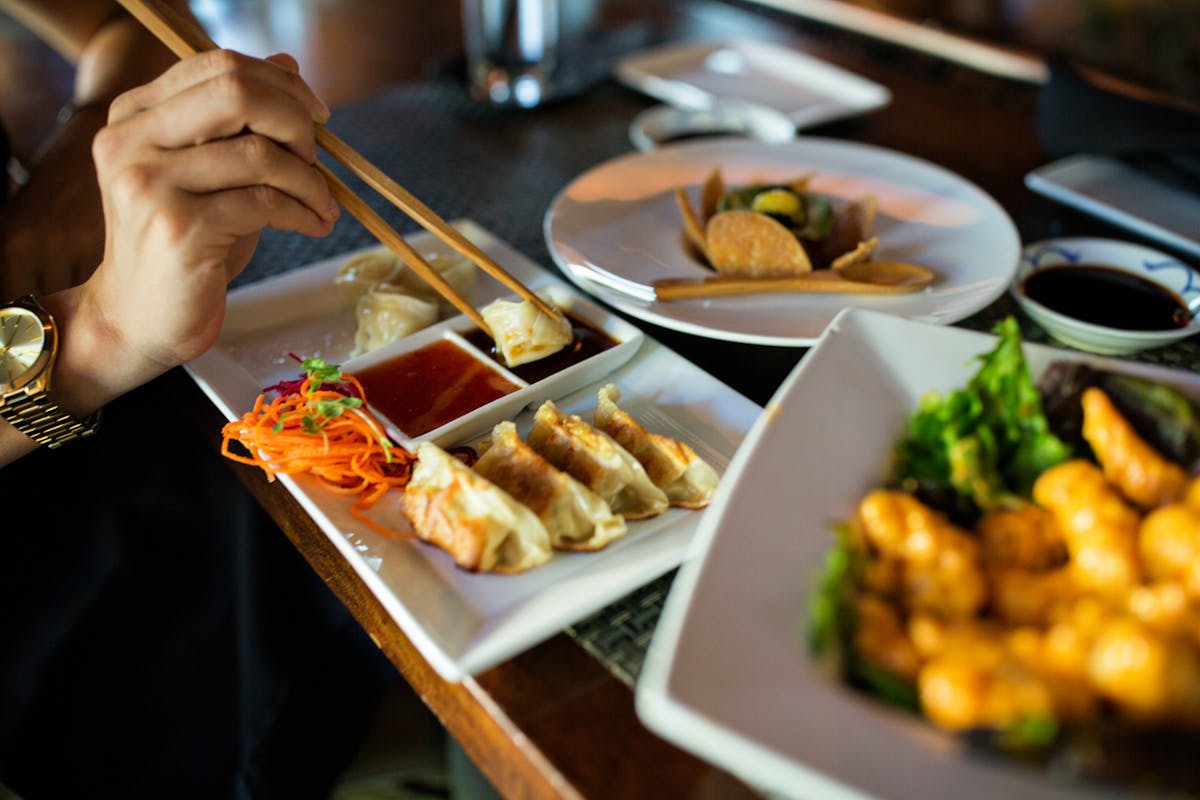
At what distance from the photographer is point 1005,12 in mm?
5504

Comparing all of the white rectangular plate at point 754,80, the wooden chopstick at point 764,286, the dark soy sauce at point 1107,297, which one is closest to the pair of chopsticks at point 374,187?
the wooden chopstick at point 764,286

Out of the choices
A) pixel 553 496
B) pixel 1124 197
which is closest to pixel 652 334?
pixel 553 496

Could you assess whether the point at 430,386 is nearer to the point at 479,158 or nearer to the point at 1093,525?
the point at 1093,525

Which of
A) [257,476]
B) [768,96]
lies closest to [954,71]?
[768,96]

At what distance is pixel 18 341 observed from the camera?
56.3 inches

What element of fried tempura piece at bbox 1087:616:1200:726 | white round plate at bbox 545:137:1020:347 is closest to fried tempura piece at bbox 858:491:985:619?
fried tempura piece at bbox 1087:616:1200:726

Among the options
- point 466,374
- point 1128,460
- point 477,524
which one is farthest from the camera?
point 466,374

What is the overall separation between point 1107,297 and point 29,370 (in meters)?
1.97

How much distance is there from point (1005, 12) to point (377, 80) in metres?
4.02

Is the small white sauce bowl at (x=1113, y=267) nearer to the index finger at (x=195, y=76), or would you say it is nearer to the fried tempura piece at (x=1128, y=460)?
the fried tempura piece at (x=1128, y=460)

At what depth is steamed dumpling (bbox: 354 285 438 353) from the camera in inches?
64.4

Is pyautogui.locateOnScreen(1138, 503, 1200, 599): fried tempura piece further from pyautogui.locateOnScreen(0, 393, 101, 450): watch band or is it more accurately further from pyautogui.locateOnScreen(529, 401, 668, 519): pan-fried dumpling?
pyautogui.locateOnScreen(0, 393, 101, 450): watch band

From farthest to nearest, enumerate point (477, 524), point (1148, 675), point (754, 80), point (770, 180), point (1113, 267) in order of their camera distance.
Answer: point (754, 80), point (770, 180), point (1113, 267), point (477, 524), point (1148, 675)

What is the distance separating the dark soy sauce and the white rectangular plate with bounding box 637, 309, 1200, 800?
24.8 inches
